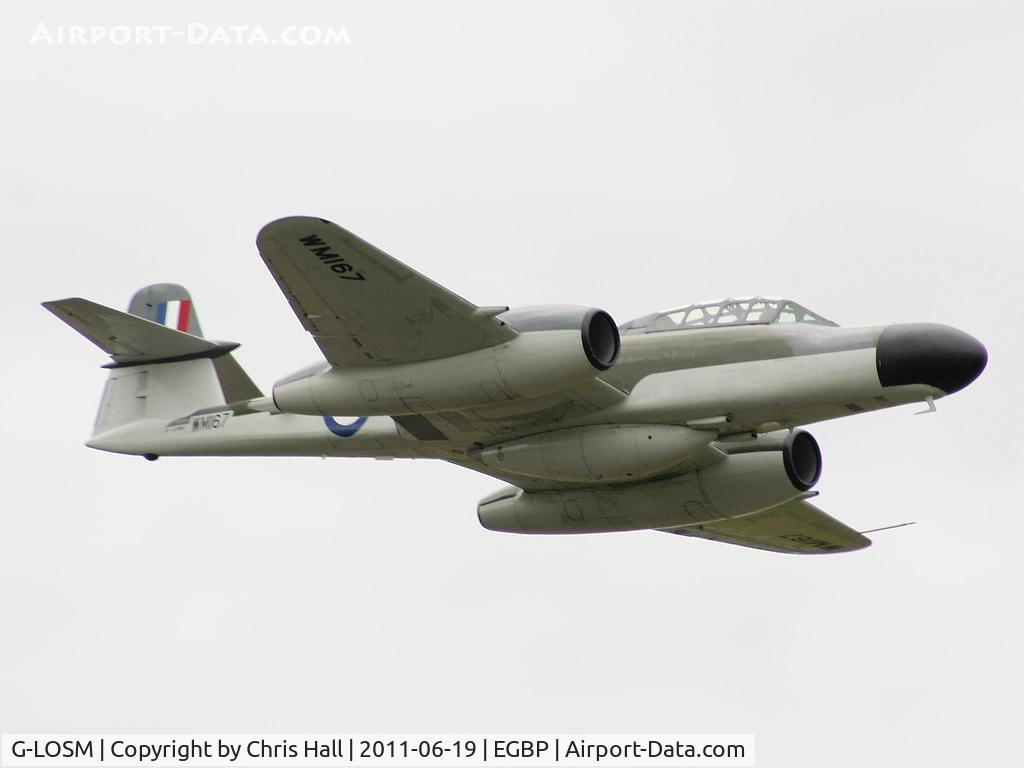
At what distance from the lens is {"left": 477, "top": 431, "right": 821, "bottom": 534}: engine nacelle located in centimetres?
2027

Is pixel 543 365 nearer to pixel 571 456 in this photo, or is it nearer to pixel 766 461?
pixel 571 456

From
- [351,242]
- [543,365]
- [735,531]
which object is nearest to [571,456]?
[543,365]

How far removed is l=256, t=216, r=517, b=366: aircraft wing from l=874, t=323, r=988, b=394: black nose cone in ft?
13.8

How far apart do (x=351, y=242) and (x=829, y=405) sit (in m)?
5.75

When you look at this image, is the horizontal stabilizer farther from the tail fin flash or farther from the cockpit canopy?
the cockpit canopy

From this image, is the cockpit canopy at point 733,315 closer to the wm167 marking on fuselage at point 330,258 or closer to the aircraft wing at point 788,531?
the wm167 marking on fuselage at point 330,258

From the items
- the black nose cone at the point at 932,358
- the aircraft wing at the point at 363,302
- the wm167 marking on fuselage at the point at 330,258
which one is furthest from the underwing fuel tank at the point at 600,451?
the wm167 marking on fuselage at the point at 330,258

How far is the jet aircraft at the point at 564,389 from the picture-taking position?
17.5 m

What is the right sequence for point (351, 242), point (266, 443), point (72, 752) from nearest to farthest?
point (351, 242)
point (72, 752)
point (266, 443)

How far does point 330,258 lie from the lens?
1728 cm

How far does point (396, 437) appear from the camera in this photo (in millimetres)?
20609

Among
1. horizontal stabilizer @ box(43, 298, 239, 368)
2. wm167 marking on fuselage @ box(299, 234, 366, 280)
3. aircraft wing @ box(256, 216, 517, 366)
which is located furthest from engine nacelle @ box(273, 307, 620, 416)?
horizontal stabilizer @ box(43, 298, 239, 368)

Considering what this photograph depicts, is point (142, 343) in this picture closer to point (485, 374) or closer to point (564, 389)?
point (485, 374)

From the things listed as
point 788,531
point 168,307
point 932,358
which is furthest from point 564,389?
point 168,307
